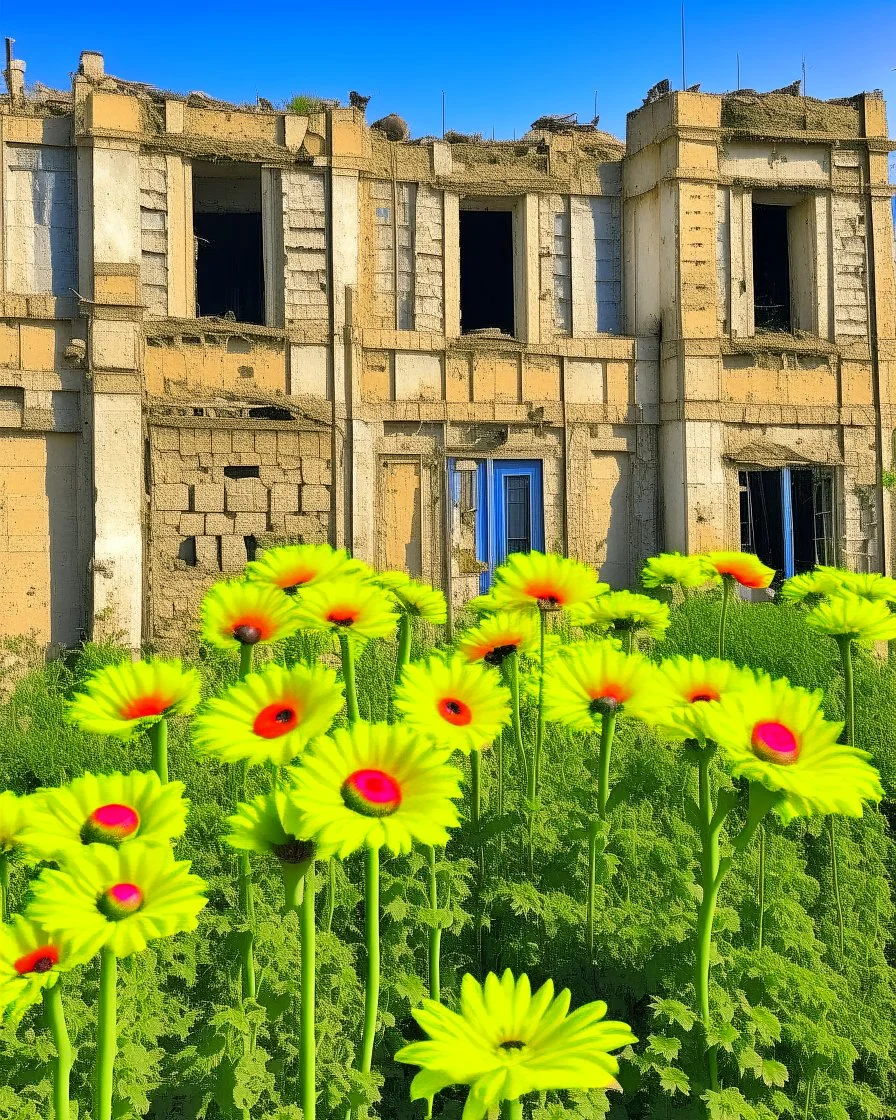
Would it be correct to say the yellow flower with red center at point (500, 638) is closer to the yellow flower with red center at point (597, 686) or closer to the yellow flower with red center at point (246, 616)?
the yellow flower with red center at point (597, 686)

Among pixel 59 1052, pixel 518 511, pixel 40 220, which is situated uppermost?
pixel 40 220

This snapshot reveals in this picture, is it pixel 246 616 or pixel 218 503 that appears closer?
pixel 246 616

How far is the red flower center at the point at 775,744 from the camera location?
5.29ft

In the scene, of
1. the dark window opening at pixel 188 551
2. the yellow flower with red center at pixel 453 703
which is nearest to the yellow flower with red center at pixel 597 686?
the yellow flower with red center at pixel 453 703

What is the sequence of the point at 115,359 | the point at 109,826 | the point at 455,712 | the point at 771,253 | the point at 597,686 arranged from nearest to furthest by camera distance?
1. the point at 109,826
2. the point at 455,712
3. the point at 597,686
4. the point at 115,359
5. the point at 771,253

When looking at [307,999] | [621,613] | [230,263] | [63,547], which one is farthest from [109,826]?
[230,263]

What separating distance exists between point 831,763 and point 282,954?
1471mm

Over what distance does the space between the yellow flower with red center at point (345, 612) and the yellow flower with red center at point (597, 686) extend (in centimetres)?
47

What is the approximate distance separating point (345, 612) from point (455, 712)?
323 mm

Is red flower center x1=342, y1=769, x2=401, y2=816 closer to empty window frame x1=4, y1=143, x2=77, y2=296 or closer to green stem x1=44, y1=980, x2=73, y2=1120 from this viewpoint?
green stem x1=44, y1=980, x2=73, y2=1120

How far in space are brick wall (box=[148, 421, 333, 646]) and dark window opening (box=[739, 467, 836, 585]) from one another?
585 centimetres

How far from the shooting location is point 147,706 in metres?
1.82

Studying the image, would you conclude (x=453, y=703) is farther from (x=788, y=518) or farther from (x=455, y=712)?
(x=788, y=518)

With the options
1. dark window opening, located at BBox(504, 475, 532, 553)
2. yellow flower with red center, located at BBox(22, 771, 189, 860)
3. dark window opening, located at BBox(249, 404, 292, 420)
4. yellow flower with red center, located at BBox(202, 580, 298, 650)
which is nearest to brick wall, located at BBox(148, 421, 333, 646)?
dark window opening, located at BBox(249, 404, 292, 420)
